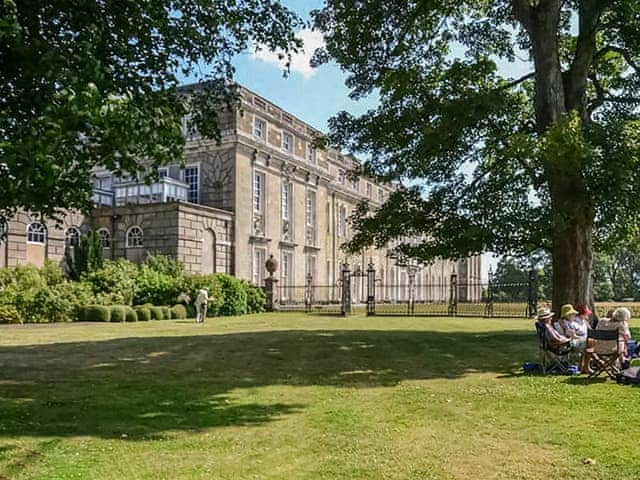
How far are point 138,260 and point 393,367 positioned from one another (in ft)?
78.9

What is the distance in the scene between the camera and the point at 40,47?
6.36m

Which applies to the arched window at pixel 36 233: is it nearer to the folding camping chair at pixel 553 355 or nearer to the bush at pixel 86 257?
the bush at pixel 86 257

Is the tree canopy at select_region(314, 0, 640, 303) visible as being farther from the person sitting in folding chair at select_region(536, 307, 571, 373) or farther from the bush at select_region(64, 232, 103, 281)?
the bush at select_region(64, 232, 103, 281)

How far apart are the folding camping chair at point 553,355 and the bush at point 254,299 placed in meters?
23.1

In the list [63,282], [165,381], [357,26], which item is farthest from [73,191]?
[63,282]

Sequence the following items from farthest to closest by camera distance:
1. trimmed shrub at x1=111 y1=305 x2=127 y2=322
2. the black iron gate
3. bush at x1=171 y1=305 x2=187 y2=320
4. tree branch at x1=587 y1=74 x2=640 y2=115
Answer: the black iron gate, bush at x1=171 y1=305 x2=187 y2=320, trimmed shrub at x1=111 y1=305 x2=127 y2=322, tree branch at x1=587 y1=74 x2=640 y2=115

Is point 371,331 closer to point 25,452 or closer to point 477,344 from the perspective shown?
point 477,344

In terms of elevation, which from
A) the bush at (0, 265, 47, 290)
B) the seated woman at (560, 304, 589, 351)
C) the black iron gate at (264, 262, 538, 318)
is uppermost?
the bush at (0, 265, 47, 290)

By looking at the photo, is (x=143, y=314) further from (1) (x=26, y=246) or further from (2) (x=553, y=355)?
(2) (x=553, y=355)

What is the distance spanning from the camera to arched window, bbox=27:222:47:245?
29.3 meters

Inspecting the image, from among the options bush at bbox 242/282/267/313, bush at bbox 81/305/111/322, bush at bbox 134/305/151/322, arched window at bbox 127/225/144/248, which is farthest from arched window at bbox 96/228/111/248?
bush at bbox 81/305/111/322

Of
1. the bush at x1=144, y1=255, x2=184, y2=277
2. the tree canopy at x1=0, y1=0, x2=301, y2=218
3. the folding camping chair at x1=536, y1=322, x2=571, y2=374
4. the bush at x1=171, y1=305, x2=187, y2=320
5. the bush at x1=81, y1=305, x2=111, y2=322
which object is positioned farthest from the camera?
the bush at x1=144, y1=255, x2=184, y2=277

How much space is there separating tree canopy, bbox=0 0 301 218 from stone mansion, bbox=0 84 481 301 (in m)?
17.1

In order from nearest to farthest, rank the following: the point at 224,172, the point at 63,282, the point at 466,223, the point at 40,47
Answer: the point at 40,47 → the point at 466,223 → the point at 63,282 → the point at 224,172
